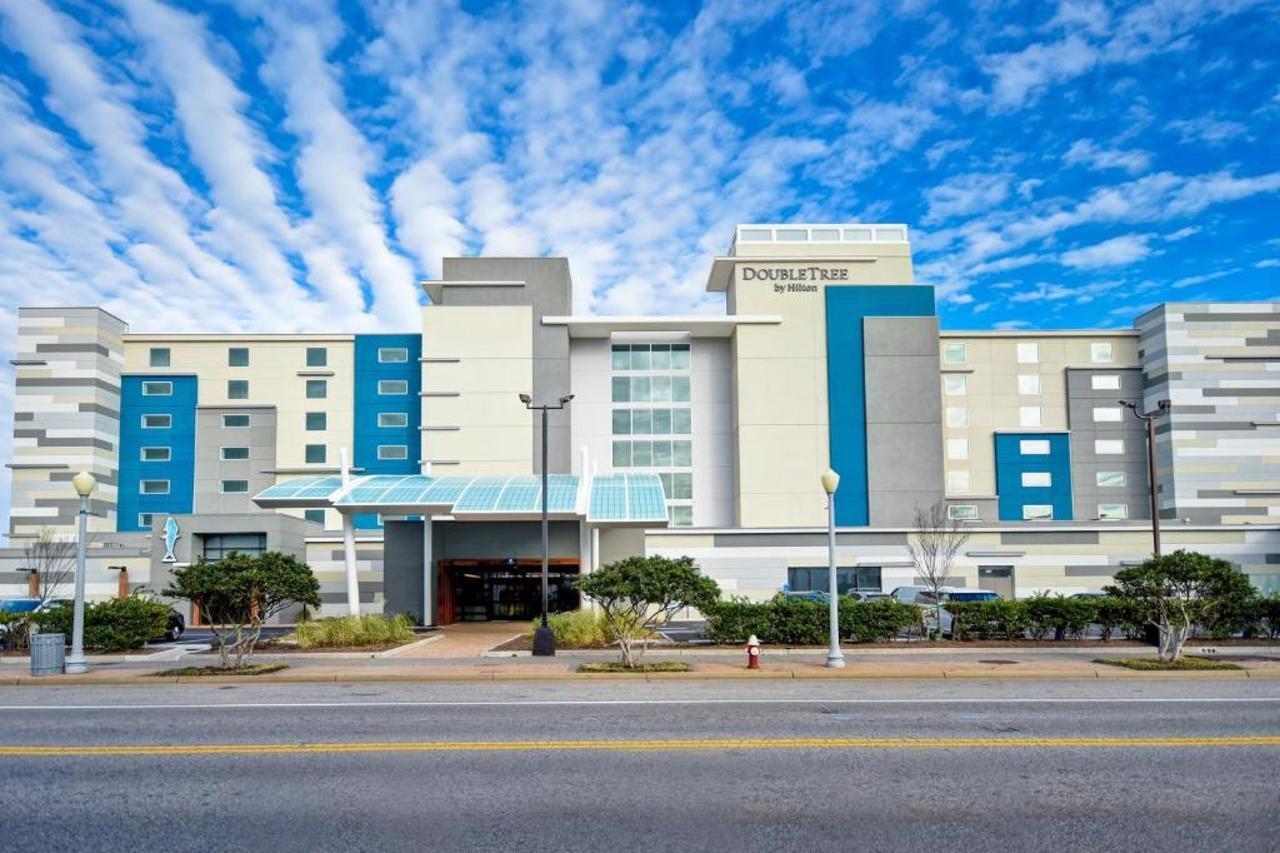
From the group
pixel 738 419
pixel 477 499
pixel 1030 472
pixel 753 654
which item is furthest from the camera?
pixel 1030 472

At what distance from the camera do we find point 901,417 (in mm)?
57281

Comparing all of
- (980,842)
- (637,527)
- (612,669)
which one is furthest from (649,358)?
(980,842)

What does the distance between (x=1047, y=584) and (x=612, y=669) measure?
3460 cm

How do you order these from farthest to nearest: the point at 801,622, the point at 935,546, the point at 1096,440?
the point at 1096,440, the point at 935,546, the point at 801,622

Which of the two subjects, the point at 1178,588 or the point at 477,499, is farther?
the point at 477,499

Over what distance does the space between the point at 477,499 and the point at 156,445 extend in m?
39.4

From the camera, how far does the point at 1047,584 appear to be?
4850 centimetres

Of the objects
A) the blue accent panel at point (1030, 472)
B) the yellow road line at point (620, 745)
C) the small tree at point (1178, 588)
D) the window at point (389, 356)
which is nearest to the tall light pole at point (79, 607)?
the yellow road line at point (620, 745)

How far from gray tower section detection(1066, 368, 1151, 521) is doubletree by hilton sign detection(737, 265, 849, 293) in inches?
824

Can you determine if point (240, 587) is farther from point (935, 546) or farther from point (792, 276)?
point (792, 276)

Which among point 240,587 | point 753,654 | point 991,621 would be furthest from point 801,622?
point 240,587

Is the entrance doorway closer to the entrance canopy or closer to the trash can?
the entrance canopy

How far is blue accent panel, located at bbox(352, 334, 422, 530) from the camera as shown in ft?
206

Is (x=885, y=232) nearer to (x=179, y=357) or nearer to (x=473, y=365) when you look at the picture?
(x=473, y=365)
